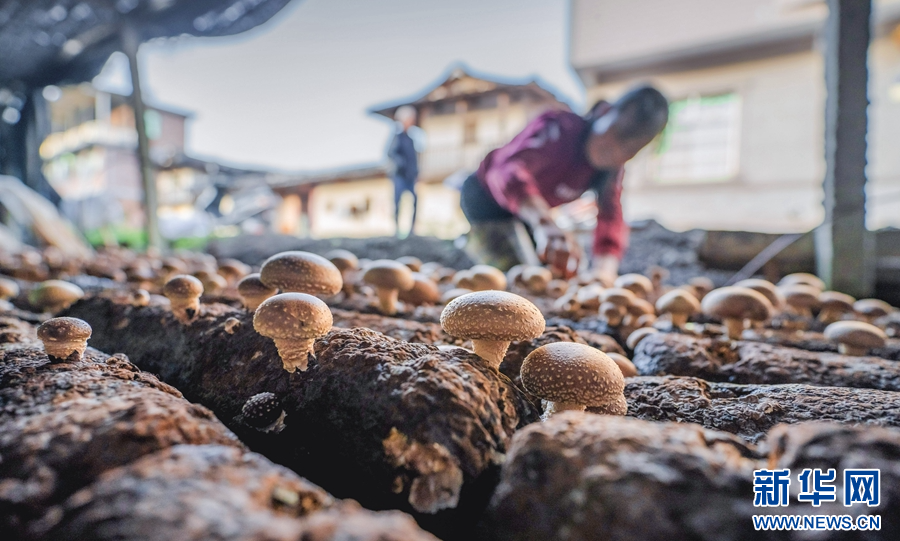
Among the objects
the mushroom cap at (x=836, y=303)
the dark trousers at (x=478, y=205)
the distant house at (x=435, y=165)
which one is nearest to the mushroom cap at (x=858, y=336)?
the mushroom cap at (x=836, y=303)

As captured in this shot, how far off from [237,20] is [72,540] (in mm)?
10339

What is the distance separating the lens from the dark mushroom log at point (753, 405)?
1437mm

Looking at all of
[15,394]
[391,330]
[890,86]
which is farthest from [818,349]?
[890,86]

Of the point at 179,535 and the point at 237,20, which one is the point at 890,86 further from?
the point at 179,535

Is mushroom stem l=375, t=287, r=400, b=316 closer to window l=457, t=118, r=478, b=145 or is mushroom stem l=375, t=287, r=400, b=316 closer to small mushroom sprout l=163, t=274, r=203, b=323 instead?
small mushroom sprout l=163, t=274, r=203, b=323

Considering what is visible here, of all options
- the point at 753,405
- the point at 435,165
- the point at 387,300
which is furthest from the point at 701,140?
the point at 753,405

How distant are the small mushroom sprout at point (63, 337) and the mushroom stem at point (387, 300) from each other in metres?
1.39

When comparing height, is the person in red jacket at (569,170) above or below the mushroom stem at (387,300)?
above

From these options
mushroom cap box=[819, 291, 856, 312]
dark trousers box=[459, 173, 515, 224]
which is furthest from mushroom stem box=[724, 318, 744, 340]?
dark trousers box=[459, 173, 515, 224]

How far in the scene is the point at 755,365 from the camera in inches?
81.9

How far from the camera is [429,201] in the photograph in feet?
72.2

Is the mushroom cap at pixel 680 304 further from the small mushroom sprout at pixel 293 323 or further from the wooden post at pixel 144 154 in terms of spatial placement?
the wooden post at pixel 144 154

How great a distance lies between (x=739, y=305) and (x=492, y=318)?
166 centimetres

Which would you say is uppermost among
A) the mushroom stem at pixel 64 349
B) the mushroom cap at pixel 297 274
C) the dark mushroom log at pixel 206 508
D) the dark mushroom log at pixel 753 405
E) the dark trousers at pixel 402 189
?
the dark trousers at pixel 402 189
